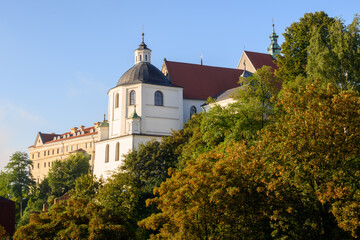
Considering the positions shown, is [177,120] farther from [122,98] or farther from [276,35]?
[276,35]

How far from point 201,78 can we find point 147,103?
9.67 metres

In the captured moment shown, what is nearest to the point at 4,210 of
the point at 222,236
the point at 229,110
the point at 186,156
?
the point at 186,156

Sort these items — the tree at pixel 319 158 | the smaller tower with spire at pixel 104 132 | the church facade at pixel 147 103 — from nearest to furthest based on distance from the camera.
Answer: the tree at pixel 319 158, the church facade at pixel 147 103, the smaller tower with spire at pixel 104 132

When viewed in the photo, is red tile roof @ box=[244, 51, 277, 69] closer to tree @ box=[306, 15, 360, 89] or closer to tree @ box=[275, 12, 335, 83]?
tree @ box=[275, 12, 335, 83]

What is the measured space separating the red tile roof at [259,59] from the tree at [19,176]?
125 feet

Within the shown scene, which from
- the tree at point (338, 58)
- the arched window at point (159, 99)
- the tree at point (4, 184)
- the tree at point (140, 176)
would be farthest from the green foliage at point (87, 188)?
the tree at point (4, 184)

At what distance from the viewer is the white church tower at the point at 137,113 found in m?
50.8

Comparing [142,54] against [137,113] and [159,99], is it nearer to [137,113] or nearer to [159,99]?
[159,99]

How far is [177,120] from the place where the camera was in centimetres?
5331

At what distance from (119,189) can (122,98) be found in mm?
14132

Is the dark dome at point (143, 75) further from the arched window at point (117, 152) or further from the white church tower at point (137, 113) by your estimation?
the arched window at point (117, 152)

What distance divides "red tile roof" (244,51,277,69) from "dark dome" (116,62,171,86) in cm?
1231

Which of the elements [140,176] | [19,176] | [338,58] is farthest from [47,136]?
[338,58]

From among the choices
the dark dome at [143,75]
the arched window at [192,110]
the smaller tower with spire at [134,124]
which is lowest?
the smaller tower with spire at [134,124]
